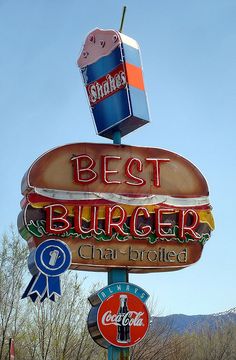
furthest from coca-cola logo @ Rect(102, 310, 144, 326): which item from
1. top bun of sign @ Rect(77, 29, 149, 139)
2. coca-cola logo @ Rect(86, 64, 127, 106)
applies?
coca-cola logo @ Rect(86, 64, 127, 106)

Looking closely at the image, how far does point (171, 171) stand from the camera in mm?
15773

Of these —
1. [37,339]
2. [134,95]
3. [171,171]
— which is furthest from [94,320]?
[37,339]

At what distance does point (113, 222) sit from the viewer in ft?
48.8

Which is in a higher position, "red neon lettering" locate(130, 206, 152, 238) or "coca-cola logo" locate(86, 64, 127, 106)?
"coca-cola logo" locate(86, 64, 127, 106)

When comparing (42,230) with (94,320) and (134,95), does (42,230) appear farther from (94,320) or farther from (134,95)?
(134,95)

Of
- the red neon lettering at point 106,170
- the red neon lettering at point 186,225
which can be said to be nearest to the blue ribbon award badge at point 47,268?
the red neon lettering at point 106,170

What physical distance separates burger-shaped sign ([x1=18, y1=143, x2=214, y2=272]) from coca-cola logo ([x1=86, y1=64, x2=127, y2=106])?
1329 millimetres

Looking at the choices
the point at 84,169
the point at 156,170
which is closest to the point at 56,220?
the point at 84,169

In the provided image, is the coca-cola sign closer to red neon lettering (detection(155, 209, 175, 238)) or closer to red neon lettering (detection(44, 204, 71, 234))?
red neon lettering (detection(155, 209, 175, 238))

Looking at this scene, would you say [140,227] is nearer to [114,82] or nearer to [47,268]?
[47,268]

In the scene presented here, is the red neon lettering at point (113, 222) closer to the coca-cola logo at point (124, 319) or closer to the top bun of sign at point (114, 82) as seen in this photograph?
the coca-cola logo at point (124, 319)

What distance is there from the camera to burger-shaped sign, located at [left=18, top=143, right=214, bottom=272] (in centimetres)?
1449

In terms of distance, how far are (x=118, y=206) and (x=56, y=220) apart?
4.99 ft

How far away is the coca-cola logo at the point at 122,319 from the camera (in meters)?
14.3
